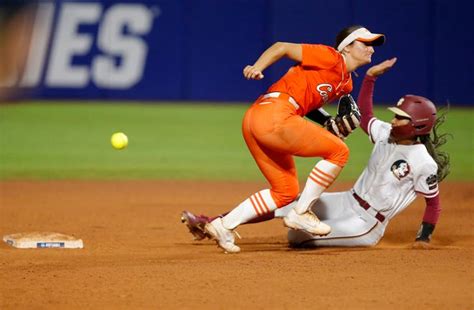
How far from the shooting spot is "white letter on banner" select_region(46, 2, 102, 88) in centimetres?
1998

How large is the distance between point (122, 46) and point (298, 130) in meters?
13.4

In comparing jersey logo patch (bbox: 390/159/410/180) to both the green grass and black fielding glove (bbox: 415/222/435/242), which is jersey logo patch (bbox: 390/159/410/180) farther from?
the green grass

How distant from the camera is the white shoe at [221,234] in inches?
285

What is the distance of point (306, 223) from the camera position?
22.7 ft

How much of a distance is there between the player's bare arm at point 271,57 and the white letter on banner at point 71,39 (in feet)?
44.3

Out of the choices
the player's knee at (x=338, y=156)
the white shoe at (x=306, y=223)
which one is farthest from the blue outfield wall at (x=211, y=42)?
the white shoe at (x=306, y=223)

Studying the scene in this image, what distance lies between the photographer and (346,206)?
7.65 metres

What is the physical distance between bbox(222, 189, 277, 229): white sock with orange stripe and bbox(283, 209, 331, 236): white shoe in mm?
277

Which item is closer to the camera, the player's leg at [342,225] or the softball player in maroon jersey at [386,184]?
the softball player in maroon jersey at [386,184]

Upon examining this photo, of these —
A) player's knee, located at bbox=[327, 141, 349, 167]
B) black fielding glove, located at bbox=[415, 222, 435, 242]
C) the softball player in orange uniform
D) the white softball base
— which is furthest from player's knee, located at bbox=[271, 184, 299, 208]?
the white softball base

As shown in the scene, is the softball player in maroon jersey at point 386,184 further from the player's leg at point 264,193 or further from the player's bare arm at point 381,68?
the player's leg at point 264,193

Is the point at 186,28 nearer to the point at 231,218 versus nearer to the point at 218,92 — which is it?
the point at 218,92

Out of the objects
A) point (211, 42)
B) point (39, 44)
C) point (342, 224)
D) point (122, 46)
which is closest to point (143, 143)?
point (122, 46)

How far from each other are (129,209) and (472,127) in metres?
9.72
